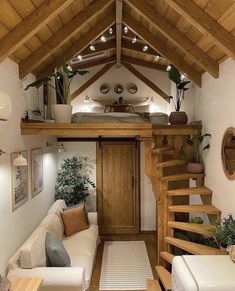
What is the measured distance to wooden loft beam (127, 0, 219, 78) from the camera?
3.17 metres

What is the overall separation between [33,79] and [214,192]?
9.89 ft

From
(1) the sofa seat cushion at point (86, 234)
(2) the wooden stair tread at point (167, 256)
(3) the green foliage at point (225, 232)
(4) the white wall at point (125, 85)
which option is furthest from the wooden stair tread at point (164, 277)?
(4) the white wall at point (125, 85)

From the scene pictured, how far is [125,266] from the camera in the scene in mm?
4559

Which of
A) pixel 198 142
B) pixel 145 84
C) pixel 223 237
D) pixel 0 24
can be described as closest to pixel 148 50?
pixel 145 84

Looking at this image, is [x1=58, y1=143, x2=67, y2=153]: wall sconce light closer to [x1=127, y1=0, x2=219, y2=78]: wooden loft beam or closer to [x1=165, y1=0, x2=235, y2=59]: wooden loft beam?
[x1=127, y1=0, x2=219, y2=78]: wooden loft beam

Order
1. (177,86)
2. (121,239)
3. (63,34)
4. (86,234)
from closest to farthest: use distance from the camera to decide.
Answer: (63,34), (177,86), (86,234), (121,239)

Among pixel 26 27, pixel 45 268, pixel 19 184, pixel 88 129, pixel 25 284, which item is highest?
pixel 26 27

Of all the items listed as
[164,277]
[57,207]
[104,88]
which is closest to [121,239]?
[57,207]

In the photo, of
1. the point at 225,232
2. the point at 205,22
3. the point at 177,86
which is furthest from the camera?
the point at 177,86

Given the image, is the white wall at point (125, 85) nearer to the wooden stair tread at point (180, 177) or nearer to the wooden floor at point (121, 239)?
the wooden stair tread at point (180, 177)

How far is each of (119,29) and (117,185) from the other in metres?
3.23

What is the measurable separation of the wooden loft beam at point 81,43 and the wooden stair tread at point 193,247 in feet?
9.75

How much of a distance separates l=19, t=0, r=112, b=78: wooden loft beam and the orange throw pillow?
2.44m

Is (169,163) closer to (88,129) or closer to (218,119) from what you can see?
(218,119)
